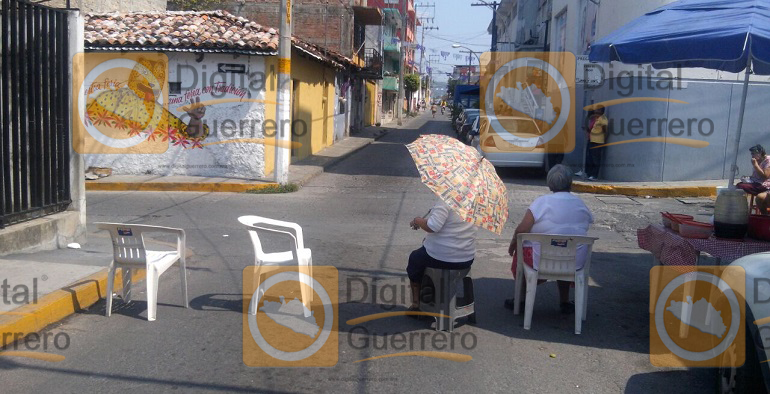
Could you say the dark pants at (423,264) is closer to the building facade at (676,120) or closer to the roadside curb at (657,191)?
the roadside curb at (657,191)

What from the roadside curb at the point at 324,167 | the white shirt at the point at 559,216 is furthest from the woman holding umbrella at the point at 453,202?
the roadside curb at the point at 324,167

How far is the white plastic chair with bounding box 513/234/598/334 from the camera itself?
585cm

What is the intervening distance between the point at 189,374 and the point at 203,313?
4.86 feet

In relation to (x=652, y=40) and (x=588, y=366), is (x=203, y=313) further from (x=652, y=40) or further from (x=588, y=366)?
(x=652, y=40)

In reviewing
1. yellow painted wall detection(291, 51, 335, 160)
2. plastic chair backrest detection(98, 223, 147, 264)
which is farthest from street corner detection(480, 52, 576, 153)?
plastic chair backrest detection(98, 223, 147, 264)

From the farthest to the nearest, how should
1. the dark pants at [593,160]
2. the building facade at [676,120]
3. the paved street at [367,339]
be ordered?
the dark pants at [593,160], the building facade at [676,120], the paved street at [367,339]

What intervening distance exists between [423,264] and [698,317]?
7.43 ft

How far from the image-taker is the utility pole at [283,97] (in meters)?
14.7

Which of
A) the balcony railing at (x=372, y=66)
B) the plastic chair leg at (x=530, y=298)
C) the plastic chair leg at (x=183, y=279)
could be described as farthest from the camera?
the balcony railing at (x=372, y=66)

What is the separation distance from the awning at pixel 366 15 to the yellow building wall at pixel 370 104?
19.4ft

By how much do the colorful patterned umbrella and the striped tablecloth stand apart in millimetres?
1466

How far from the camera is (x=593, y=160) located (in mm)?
17109

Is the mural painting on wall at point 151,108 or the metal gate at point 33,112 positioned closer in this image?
the metal gate at point 33,112

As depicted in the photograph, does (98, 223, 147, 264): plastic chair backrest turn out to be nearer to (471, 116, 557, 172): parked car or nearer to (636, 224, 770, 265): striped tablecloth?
(636, 224, 770, 265): striped tablecloth
